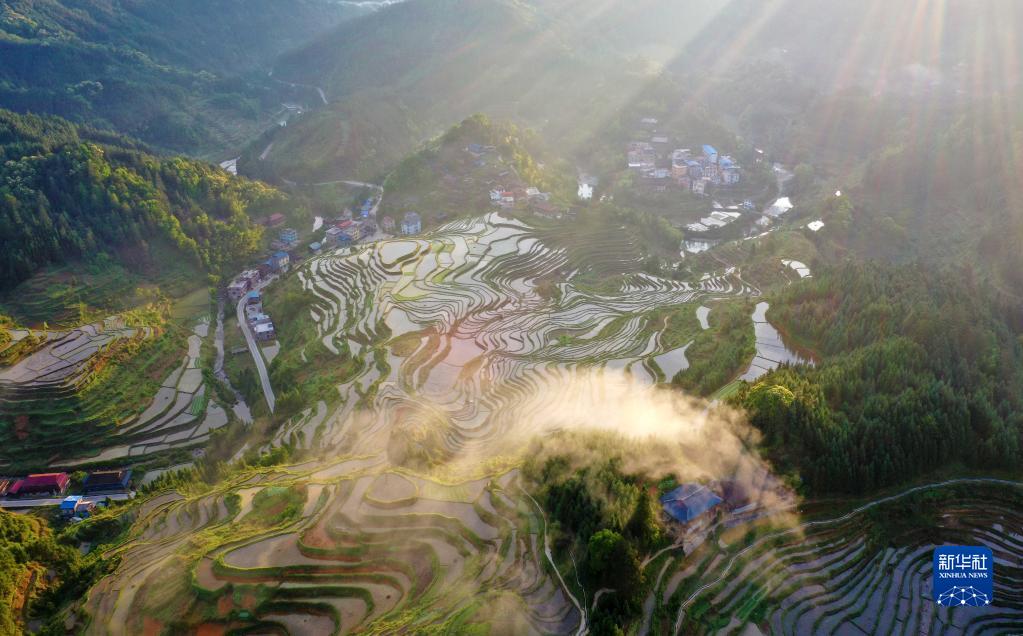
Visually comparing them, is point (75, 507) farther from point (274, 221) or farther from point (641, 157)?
point (641, 157)

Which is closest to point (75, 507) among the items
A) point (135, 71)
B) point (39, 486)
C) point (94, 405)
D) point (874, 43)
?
point (39, 486)

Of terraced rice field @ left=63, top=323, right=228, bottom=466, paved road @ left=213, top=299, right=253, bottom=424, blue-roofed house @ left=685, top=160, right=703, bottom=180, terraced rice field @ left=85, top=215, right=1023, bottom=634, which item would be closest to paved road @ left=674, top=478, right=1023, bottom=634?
terraced rice field @ left=85, top=215, right=1023, bottom=634

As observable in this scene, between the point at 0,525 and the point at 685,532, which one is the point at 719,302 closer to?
the point at 685,532

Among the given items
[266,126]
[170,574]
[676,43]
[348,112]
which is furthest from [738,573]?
[676,43]

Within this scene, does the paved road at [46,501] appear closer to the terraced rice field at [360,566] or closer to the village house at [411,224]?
the terraced rice field at [360,566]

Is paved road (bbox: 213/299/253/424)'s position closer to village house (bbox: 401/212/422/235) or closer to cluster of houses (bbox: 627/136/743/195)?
village house (bbox: 401/212/422/235)

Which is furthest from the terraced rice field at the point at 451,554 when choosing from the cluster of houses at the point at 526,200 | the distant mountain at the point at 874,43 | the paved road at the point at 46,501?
the distant mountain at the point at 874,43

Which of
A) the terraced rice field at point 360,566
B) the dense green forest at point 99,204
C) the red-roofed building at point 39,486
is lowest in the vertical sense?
the red-roofed building at point 39,486
